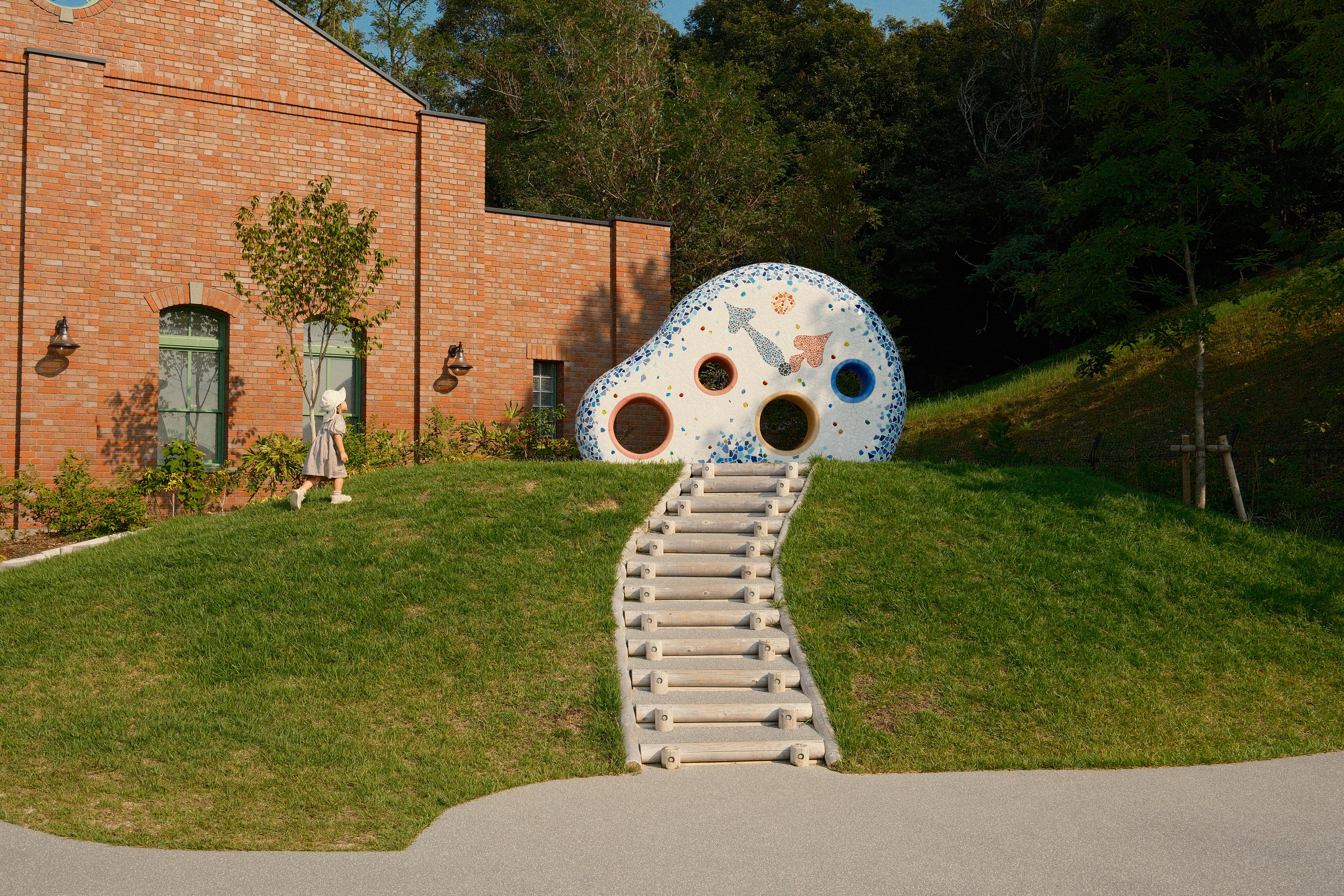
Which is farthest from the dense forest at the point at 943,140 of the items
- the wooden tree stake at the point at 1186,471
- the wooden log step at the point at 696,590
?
the wooden log step at the point at 696,590

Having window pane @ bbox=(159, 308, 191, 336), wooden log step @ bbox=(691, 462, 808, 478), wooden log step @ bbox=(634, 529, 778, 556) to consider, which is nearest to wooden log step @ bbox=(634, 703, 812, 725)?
wooden log step @ bbox=(634, 529, 778, 556)

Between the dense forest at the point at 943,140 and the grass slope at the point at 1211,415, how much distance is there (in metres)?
1.86

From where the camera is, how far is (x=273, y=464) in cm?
1573

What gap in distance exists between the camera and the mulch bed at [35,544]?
13.4 meters

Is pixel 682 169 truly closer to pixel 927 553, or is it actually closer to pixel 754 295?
pixel 754 295

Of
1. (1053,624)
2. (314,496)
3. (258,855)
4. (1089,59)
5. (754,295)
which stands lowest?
(258,855)

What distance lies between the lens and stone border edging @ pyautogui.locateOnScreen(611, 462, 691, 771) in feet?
26.2

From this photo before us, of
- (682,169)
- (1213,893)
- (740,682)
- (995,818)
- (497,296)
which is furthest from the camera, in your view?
(682,169)

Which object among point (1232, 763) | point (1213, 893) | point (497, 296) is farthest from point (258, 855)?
point (497, 296)

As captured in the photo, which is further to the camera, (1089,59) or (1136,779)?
(1089,59)

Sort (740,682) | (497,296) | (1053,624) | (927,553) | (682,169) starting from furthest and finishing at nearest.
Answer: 1. (682,169)
2. (497,296)
3. (927,553)
4. (1053,624)
5. (740,682)

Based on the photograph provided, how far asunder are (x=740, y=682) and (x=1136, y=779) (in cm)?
324

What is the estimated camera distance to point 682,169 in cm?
2427

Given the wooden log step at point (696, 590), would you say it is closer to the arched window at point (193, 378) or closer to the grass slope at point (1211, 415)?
the grass slope at point (1211, 415)
